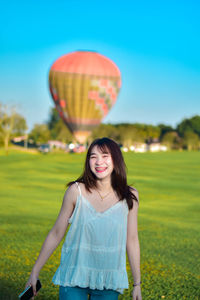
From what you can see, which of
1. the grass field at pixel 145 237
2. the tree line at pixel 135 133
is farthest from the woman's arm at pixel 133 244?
the tree line at pixel 135 133

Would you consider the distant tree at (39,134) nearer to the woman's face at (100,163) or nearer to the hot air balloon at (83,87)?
the hot air balloon at (83,87)

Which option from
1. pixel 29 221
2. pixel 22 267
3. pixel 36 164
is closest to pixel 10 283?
pixel 22 267

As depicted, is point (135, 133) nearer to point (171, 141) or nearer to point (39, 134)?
point (171, 141)

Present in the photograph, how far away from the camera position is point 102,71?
2191 inches

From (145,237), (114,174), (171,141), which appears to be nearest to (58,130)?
(171,141)

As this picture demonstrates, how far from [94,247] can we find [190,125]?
143m

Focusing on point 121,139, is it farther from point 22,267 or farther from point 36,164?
point 22,267

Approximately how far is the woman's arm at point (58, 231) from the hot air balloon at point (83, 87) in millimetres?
51687

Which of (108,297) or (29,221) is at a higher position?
(108,297)

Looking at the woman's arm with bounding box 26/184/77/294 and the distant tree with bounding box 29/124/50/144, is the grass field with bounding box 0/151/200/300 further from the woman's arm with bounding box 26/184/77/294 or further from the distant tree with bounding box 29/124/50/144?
the distant tree with bounding box 29/124/50/144

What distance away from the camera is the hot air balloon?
180 feet

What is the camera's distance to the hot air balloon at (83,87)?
180 feet

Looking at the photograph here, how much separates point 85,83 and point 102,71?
2554 millimetres

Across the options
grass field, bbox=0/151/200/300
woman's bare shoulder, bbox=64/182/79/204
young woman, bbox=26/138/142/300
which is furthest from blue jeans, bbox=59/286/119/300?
grass field, bbox=0/151/200/300
